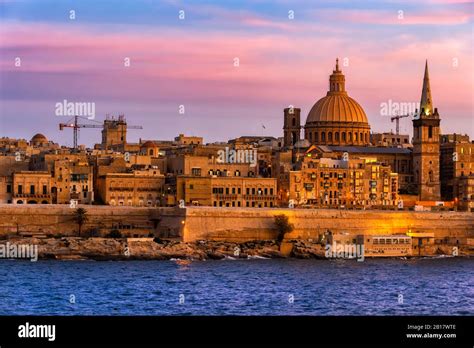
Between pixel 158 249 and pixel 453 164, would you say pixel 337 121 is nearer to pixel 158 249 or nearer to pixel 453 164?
pixel 453 164

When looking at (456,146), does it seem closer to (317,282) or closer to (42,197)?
(42,197)

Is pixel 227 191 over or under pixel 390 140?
under

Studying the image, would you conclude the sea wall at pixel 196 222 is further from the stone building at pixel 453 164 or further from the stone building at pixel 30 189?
the stone building at pixel 453 164

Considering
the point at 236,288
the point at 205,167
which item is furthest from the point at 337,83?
the point at 236,288

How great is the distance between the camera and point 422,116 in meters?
80.6

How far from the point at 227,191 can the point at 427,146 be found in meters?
19.5

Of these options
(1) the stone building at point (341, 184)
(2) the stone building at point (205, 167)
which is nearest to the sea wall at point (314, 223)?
(1) the stone building at point (341, 184)

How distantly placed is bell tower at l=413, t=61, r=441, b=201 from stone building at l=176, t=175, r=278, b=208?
576 inches

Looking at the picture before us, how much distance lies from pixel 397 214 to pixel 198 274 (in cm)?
2345

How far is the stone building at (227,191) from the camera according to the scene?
6769 cm

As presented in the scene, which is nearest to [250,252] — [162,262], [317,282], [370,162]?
[162,262]

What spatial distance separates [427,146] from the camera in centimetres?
8131

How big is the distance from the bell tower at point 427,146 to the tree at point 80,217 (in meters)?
28.3

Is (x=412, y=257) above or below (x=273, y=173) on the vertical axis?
below
